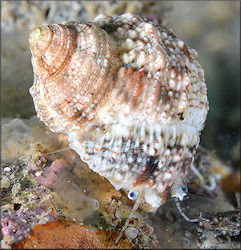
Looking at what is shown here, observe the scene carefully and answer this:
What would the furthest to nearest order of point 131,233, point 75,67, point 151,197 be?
point 151,197 → point 131,233 → point 75,67

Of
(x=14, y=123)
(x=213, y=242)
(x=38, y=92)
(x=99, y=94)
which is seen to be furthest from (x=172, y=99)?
(x=14, y=123)

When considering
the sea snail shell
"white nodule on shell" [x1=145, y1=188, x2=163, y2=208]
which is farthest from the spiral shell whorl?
"white nodule on shell" [x1=145, y1=188, x2=163, y2=208]

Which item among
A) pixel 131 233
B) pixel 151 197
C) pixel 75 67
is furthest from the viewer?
pixel 151 197

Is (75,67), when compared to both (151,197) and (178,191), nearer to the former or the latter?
(151,197)

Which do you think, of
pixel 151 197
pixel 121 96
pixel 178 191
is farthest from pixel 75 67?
pixel 178 191

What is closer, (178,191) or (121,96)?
(121,96)

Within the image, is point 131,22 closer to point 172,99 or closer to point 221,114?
point 172,99

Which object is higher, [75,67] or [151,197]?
[75,67]

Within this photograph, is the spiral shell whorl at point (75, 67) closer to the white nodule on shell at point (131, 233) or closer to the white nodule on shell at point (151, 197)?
the white nodule on shell at point (151, 197)
